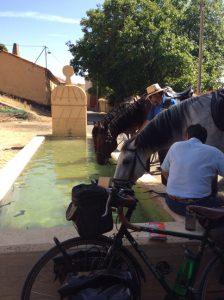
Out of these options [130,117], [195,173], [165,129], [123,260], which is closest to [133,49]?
[130,117]

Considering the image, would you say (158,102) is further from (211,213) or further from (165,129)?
(211,213)

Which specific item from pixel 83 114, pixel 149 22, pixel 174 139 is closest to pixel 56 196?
pixel 174 139

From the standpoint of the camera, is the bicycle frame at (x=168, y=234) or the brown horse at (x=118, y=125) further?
the brown horse at (x=118, y=125)

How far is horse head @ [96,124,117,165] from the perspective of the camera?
648cm

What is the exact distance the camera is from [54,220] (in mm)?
5012

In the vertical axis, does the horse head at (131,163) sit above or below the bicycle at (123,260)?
above

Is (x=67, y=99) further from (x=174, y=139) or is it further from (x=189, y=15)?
(x=189, y=15)

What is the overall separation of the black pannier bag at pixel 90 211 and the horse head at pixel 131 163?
1472 millimetres

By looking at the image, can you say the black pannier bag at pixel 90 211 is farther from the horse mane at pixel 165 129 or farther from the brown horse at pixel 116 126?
the brown horse at pixel 116 126

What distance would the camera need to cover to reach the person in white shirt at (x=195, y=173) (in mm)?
3102

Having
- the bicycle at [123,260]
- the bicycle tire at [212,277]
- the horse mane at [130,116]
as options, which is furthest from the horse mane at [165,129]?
the horse mane at [130,116]

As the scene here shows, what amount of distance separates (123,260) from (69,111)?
1165 centimetres

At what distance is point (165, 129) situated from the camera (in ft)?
13.8

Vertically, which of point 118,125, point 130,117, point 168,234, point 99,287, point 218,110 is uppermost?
point 218,110
